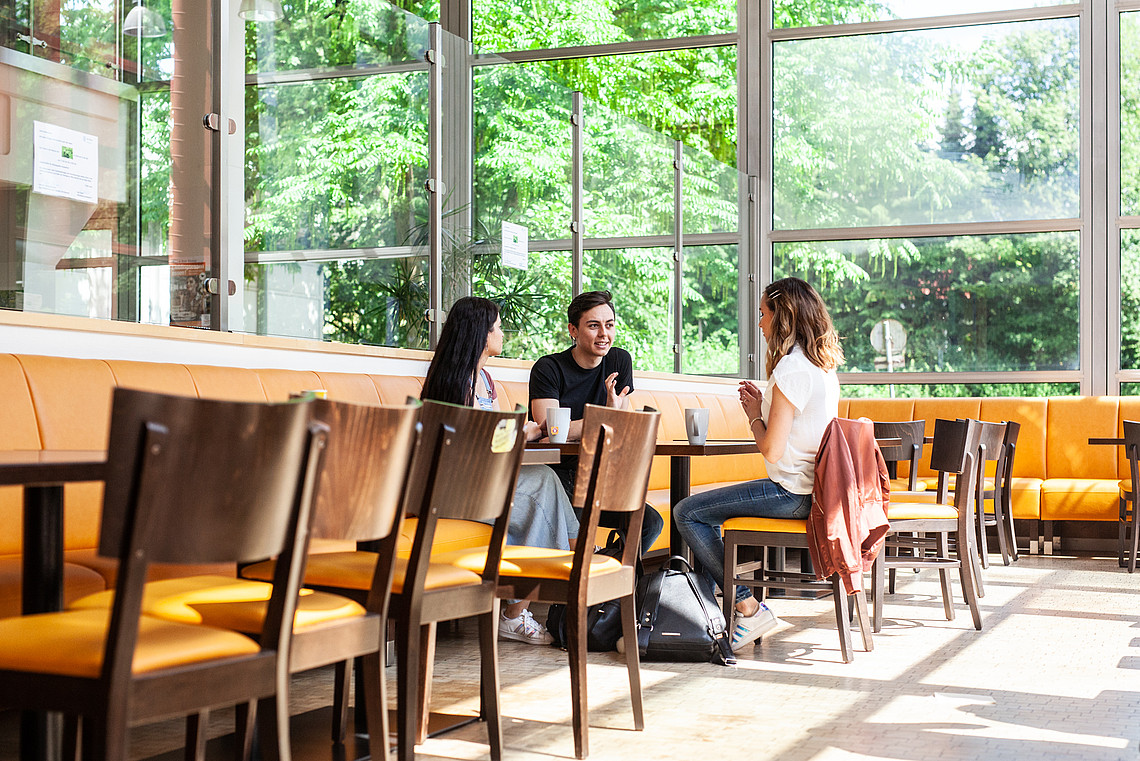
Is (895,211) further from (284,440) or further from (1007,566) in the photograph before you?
(284,440)

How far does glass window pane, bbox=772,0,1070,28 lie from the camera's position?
8.30 metres

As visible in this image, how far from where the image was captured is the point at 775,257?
8.79 metres

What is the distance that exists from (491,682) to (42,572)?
949 millimetres

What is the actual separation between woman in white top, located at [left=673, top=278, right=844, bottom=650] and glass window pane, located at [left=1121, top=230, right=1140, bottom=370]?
5158 millimetres

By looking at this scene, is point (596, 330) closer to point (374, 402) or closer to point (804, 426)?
point (374, 402)

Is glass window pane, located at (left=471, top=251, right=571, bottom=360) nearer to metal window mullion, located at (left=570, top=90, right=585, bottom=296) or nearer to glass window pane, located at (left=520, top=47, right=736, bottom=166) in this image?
metal window mullion, located at (left=570, top=90, right=585, bottom=296)

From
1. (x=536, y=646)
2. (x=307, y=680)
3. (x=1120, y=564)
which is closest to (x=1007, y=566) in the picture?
(x=1120, y=564)

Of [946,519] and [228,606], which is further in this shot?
[946,519]

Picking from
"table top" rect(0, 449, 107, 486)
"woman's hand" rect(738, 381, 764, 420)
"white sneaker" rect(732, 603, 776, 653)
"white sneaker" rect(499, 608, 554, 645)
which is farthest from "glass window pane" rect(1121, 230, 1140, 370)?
"table top" rect(0, 449, 107, 486)

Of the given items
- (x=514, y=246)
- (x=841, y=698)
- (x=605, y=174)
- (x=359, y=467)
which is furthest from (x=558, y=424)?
(x=605, y=174)

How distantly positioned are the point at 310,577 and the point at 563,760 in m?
0.69

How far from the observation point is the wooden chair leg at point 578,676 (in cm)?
250

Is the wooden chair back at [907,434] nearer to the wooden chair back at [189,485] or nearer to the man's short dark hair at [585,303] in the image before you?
the man's short dark hair at [585,303]

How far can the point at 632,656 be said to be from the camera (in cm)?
273
